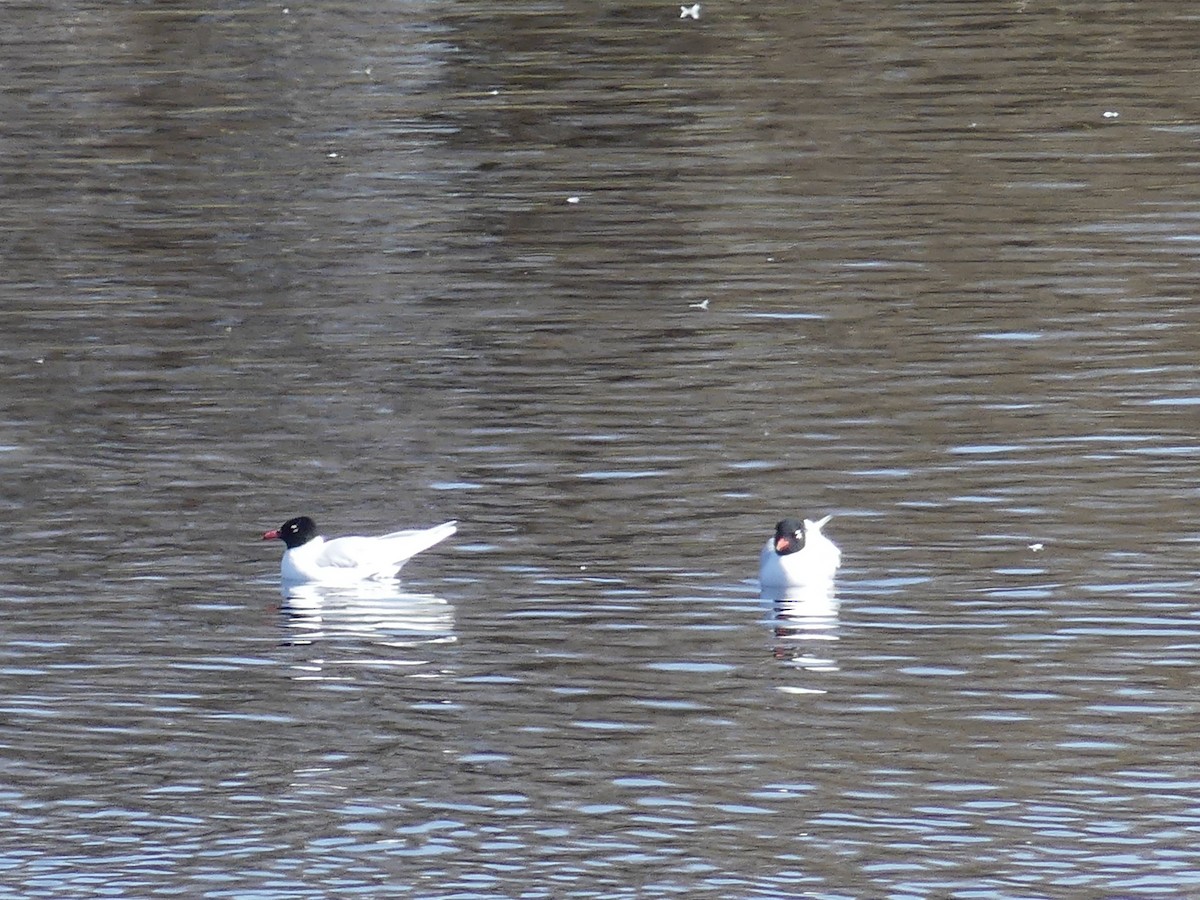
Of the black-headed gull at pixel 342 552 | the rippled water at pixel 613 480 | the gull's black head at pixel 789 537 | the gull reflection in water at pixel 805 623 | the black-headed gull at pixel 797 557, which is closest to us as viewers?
the rippled water at pixel 613 480

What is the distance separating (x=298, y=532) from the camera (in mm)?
15461

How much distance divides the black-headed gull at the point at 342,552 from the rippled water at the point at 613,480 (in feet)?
0.58

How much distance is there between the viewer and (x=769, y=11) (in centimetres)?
3722

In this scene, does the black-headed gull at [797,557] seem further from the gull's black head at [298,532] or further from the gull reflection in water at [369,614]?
the gull's black head at [298,532]

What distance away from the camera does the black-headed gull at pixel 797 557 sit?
46.7ft

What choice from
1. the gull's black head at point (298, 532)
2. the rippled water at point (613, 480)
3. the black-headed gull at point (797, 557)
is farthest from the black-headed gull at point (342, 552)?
the black-headed gull at point (797, 557)

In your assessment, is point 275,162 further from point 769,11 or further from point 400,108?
point 769,11

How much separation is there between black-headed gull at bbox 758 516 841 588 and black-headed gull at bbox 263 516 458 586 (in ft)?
6.67

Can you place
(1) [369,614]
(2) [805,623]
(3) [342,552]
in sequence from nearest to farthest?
1. (2) [805,623]
2. (1) [369,614]
3. (3) [342,552]

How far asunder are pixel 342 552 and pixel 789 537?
2.75 m

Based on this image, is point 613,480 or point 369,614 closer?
point 369,614

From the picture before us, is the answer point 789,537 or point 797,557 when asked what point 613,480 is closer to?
point 789,537

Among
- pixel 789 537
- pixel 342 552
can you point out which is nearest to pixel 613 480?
pixel 342 552

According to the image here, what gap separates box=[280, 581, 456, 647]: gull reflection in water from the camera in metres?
14.4
